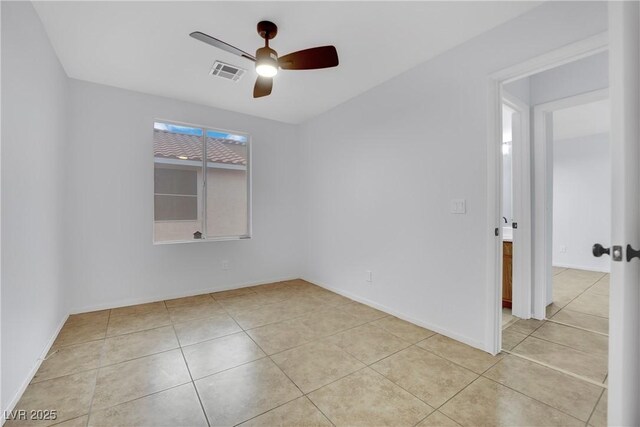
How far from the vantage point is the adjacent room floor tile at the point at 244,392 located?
61.4 inches

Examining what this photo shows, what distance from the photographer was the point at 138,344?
235 centimetres

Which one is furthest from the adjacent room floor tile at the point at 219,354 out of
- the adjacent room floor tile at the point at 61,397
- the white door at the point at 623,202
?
the white door at the point at 623,202

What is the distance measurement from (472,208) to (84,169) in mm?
4016

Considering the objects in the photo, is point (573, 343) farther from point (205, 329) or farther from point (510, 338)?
point (205, 329)

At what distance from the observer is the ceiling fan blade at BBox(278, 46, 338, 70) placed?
77.1 inches

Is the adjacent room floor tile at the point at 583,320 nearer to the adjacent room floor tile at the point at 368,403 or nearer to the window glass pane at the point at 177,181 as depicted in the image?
the adjacent room floor tile at the point at 368,403

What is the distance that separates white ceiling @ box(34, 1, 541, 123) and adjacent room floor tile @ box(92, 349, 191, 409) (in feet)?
8.56

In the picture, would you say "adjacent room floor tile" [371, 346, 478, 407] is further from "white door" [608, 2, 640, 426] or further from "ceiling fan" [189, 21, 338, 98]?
"ceiling fan" [189, 21, 338, 98]

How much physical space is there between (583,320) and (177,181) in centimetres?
487

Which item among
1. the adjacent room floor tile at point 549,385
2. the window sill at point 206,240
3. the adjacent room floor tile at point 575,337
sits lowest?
the adjacent room floor tile at point 549,385

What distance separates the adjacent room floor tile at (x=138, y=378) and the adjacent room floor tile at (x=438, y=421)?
59.9 inches

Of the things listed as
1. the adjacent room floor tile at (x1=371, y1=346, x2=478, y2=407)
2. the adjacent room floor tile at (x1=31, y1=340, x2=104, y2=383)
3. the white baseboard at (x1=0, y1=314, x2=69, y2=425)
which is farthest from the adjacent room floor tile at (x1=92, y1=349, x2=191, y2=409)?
the adjacent room floor tile at (x1=371, y1=346, x2=478, y2=407)

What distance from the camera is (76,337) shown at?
2.46 meters

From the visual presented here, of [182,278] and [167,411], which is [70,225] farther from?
[167,411]
